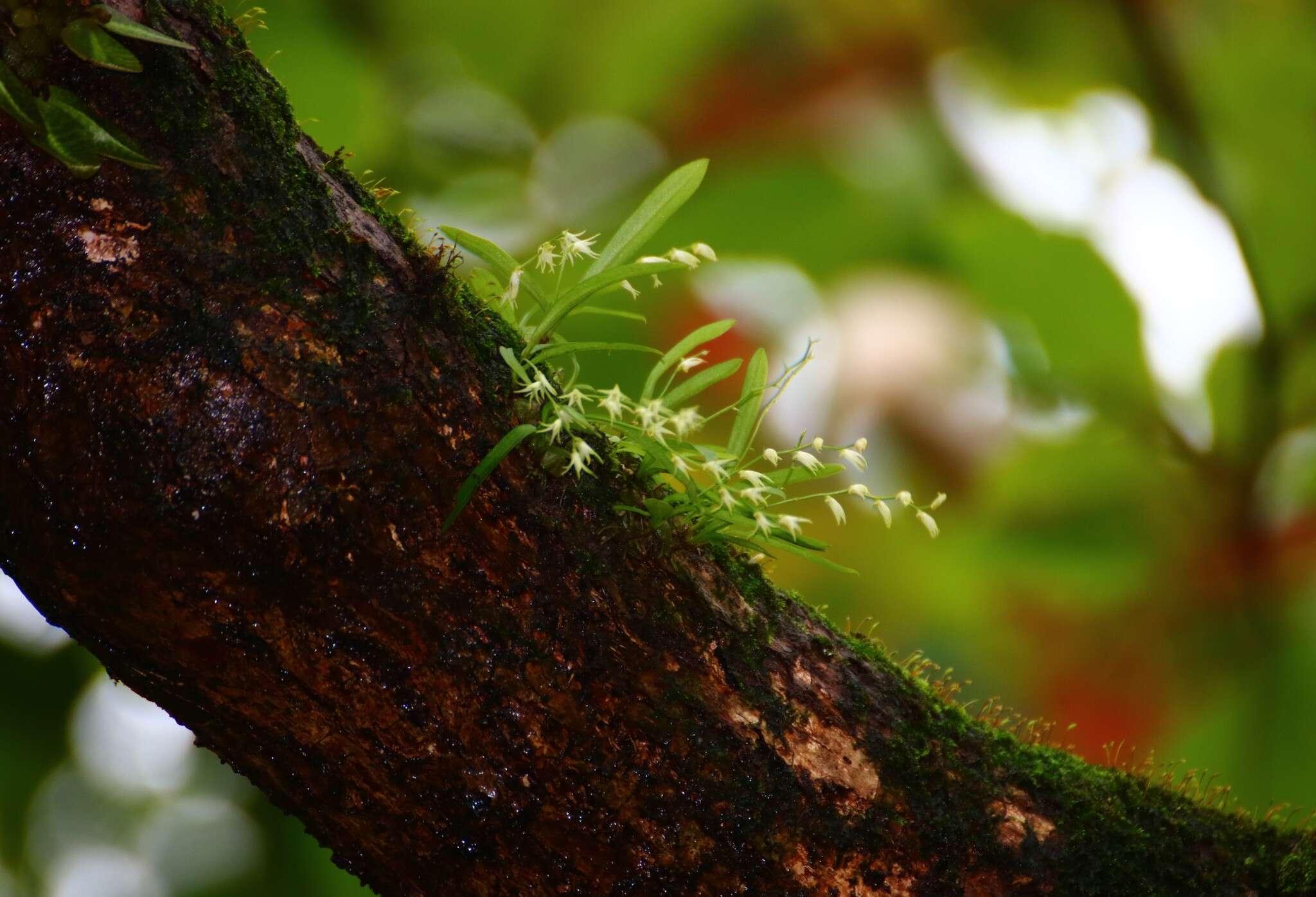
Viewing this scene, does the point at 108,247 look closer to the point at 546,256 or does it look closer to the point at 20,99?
the point at 20,99

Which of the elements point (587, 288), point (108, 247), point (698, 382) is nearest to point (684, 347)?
point (698, 382)

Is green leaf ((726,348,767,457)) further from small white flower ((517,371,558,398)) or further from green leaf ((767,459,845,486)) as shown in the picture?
small white flower ((517,371,558,398))

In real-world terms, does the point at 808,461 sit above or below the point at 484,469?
above

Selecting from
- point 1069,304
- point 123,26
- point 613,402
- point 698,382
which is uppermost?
point 1069,304

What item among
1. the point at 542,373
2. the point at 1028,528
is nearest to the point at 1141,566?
the point at 1028,528

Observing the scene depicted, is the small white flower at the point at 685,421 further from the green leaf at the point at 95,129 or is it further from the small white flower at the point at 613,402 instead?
the green leaf at the point at 95,129

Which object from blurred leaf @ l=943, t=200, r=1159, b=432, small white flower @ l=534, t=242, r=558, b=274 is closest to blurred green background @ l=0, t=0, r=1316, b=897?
blurred leaf @ l=943, t=200, r=1159, b=432

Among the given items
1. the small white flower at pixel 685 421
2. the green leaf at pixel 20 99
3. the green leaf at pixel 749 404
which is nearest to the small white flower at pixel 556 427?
the small white flower at pixel 685 421
